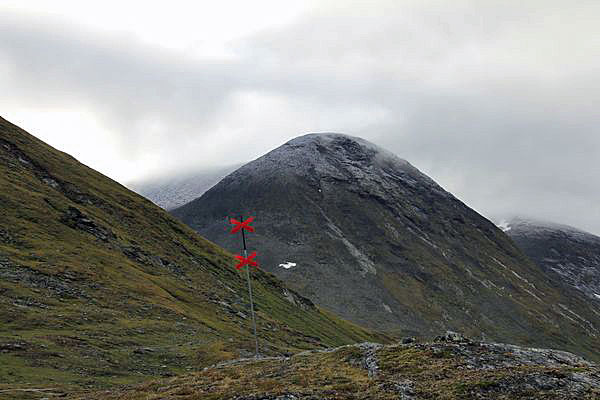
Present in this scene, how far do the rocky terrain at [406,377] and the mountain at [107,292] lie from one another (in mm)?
16291

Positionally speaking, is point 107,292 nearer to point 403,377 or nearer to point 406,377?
point 403,377

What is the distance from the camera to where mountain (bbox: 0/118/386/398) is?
5512 cm

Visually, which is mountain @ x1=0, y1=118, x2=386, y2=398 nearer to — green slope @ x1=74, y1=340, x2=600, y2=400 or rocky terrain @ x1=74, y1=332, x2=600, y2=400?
rocky terrain @ x1=74, y1=332, x2=600, y2=400

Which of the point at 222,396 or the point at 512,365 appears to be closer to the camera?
the point at 222,396

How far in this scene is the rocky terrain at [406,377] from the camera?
26766mm

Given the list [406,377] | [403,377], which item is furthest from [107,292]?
[406,377]

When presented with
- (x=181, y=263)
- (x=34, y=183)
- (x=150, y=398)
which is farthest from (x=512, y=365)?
(x=34, y=183)

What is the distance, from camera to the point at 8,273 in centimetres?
7312

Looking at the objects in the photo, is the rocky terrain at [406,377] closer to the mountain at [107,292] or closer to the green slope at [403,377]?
the green slope at [403,377]

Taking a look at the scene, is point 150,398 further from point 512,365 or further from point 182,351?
point 182,351

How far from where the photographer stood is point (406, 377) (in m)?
31.2

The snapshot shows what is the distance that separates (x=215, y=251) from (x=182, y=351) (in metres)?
94.9

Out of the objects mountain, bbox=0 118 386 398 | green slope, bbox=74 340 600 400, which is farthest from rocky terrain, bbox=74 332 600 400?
mountain, bbox=0 118 386 398

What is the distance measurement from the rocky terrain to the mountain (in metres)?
16.3
